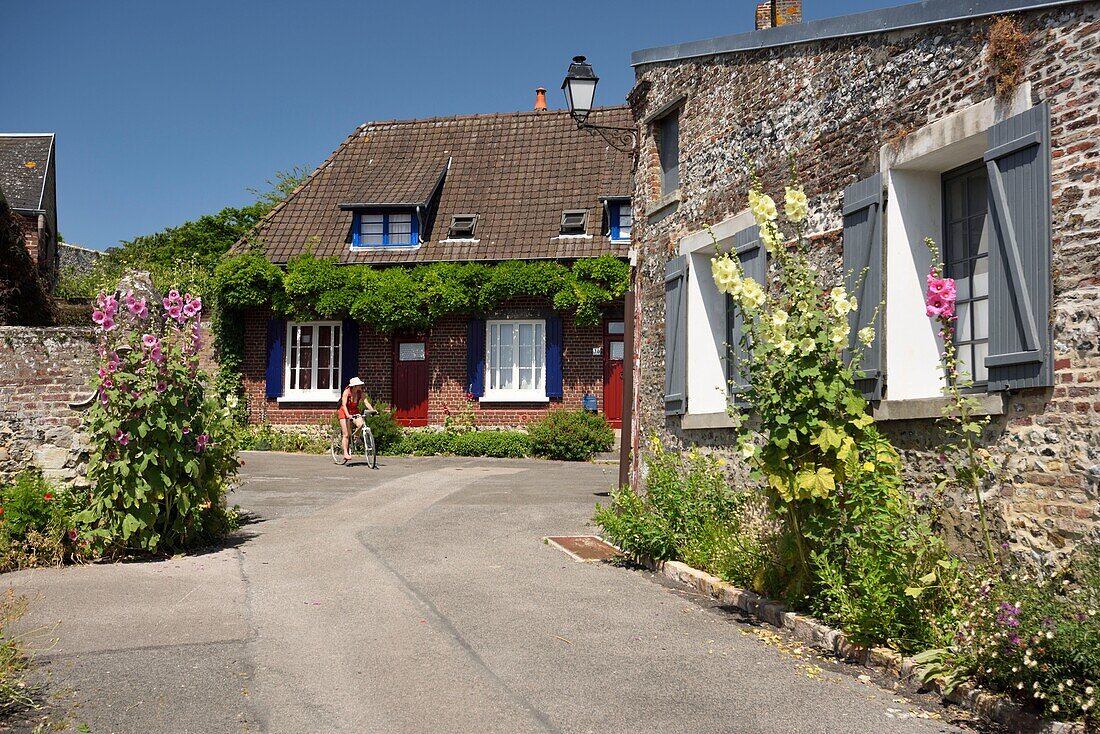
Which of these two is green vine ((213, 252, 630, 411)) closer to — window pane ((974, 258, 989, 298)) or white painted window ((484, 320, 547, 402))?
white painted window ((484, 320, 547, 402))

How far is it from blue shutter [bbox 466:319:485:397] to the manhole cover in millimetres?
11386

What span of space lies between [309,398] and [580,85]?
12290 millimetres

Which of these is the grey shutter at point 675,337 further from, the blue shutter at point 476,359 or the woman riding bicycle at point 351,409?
the blue shutter at point 476,359

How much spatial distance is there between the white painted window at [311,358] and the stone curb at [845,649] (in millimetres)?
14932

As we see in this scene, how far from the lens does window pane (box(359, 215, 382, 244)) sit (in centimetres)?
2275

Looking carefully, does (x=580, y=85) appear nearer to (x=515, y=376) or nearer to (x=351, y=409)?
(x=351, y=409)

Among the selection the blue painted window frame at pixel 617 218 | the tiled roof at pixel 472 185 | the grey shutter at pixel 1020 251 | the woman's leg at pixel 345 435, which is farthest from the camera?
the tiled roof at pixel 472 185

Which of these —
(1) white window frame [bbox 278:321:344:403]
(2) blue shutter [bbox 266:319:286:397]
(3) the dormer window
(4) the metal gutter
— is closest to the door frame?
(1) white window frame [bbox 278:321:344:403]

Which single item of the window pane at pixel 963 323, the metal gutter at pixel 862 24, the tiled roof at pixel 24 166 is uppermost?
the tiled roof at pixel 24 166

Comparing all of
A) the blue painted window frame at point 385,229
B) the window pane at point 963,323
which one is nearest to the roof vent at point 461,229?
the blue painted window frame at point 385,229

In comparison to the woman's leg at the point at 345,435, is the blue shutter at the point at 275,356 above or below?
above

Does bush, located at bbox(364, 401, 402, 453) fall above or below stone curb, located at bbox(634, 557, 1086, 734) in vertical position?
above

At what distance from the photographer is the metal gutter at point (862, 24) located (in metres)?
6.39

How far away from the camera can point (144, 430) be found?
872 cm
